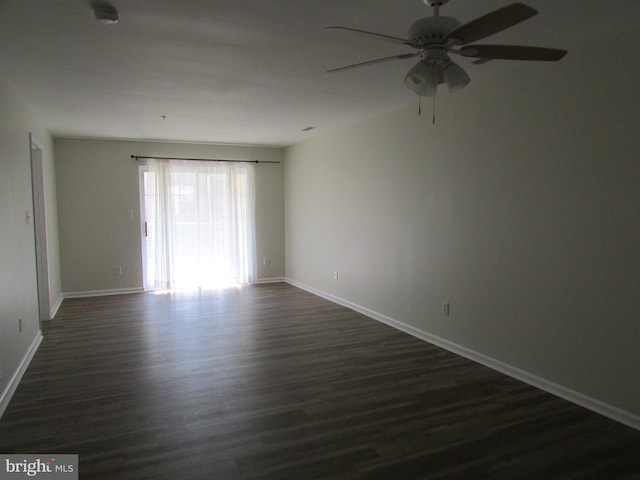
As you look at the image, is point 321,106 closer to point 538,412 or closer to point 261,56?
point 261,56

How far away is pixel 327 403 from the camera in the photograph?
2.98 meters

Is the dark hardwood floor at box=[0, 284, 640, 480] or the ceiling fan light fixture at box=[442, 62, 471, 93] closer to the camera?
the ceiling fan light fixture at box=[442, 62, 471, 93]

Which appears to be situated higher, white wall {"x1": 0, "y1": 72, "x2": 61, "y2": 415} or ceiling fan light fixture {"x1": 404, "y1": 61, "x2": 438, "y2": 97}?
ceiling fan light fixture {"x1": 404, "y1": 61, "x2": 438, "y2": 97}

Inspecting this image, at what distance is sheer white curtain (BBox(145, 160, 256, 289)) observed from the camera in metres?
6.94

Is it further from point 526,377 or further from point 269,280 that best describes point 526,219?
Answer: point 269,280

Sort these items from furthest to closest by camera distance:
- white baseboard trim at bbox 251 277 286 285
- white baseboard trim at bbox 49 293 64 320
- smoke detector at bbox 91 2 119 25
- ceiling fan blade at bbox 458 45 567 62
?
1. white baseboard trim at bbox 251 277 286 285
2. white baseboard trim at bbox 49 293 64 320
3. smoke detector at bbox 91 2 119 25
4. ceiling fan blade at bbox 458 45 567 62

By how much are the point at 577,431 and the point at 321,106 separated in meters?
3.54

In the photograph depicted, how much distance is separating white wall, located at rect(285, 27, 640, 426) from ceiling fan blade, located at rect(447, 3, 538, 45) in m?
1.44

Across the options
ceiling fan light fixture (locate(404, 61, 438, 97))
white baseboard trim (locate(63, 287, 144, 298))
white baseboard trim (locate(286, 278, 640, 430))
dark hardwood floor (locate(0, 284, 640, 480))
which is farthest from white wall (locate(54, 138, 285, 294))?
ceiling fan light fixture (locate(404, 61, 438, 97))

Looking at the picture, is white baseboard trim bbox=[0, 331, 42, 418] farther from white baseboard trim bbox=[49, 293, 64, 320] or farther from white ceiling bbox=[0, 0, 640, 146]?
white ceiling bbox=[0, 0, 640, 146]

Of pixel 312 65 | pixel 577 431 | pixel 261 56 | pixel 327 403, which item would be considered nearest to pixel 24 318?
pixel 327 403

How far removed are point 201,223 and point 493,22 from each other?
6.13m

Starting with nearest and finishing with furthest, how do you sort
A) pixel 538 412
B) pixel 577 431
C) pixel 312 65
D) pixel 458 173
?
pixel 577 431 → pixel 538 412 → pixel 312 65 → pixel 458 173

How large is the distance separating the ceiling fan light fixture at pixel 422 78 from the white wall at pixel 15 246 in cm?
293
